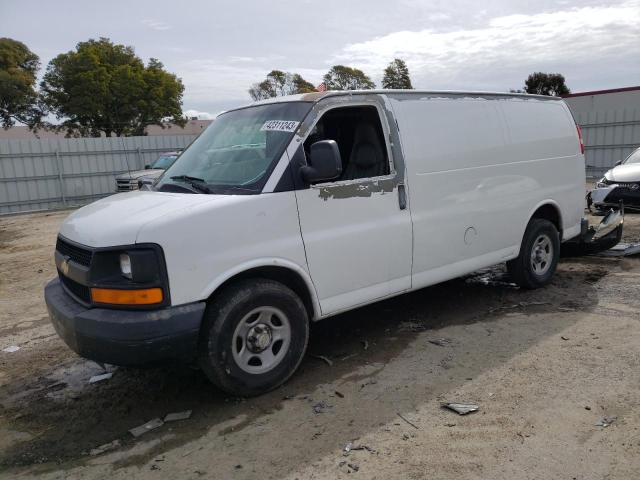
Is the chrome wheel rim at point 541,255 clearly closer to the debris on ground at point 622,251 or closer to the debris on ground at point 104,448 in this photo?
the debris on ground at point 622,251

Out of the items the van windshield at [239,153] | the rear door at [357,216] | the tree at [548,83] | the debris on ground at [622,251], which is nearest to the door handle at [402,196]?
the rear door at [357,216]

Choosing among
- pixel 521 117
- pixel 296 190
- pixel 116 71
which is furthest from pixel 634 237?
pixel 116 71

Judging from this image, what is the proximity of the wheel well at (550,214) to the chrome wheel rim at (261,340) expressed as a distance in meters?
3.41

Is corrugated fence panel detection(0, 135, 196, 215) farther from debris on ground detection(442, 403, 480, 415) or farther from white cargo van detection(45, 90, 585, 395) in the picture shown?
debris on ground detection(442, 403, 480, 415)

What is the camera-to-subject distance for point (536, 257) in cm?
600

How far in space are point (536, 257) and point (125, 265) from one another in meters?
4.57

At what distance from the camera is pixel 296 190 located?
12.5 feet

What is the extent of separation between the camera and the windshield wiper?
3895mm

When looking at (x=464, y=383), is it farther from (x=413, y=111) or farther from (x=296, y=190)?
(x=413, y=111)

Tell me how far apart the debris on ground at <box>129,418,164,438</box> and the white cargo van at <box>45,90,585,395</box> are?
483 mm

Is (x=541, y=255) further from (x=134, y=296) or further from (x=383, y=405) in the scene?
(x=134, y=296)

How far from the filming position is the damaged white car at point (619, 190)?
958 centimetres

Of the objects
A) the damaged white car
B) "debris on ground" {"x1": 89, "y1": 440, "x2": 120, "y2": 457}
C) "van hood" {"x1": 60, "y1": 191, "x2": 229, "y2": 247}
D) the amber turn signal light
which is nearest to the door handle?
"van hood" {"x1": 60, "y1": 191, "x2": 229, "y2": 247}

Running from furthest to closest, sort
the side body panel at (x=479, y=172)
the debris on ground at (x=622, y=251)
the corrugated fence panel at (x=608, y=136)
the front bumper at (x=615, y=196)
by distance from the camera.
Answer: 1. the corrugated fence panel at (x=608, y=136)
2. the front bumper at (x=615, y=196)
3. the debris on ground at (x=622, y=251)
4. the side body panel at (x=479, y=172)
